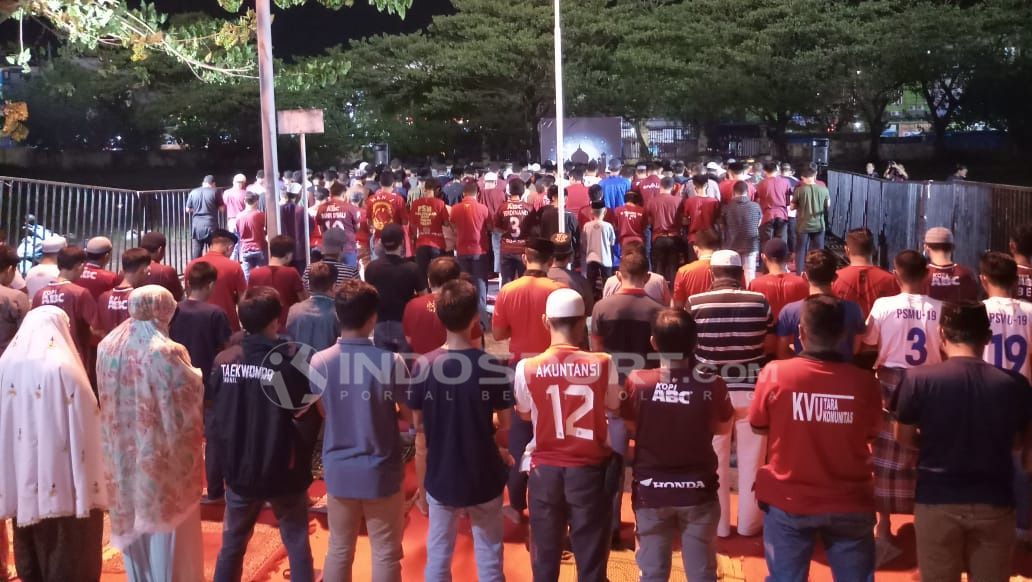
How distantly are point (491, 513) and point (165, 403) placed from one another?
165 centimetres

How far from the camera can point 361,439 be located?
449 cm

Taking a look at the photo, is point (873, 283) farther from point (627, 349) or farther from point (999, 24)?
point (999, 24)

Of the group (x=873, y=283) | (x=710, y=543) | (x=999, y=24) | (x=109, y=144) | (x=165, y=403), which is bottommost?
(x=710, y=543)

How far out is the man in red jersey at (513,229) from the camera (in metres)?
11.2

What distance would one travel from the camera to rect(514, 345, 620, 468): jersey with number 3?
4344mm

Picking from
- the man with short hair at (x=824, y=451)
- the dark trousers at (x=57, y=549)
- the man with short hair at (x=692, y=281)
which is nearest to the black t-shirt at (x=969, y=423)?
the man with short hair at (x=824, y=451)

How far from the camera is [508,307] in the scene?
6051 mm

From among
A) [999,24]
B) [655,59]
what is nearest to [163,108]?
[655,59]

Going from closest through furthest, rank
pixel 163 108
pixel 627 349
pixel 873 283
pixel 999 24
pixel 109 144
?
pixel 627 349 < pixel 873 283 < pixel 999 24 < pixel 163 108 < pixel 109 144

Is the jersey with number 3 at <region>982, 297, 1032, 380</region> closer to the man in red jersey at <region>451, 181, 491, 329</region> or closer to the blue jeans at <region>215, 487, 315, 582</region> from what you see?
the blue jeans at <region>215, 487, 315, 582</region>

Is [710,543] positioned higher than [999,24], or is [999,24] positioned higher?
[999,24]

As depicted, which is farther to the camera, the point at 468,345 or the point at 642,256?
the point at 642,256

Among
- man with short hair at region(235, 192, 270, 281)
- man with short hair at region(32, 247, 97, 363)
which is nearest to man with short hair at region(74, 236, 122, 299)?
man with short hair at region(32, 247, 97, 363)

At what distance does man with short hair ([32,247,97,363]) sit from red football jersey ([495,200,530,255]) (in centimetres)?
534
